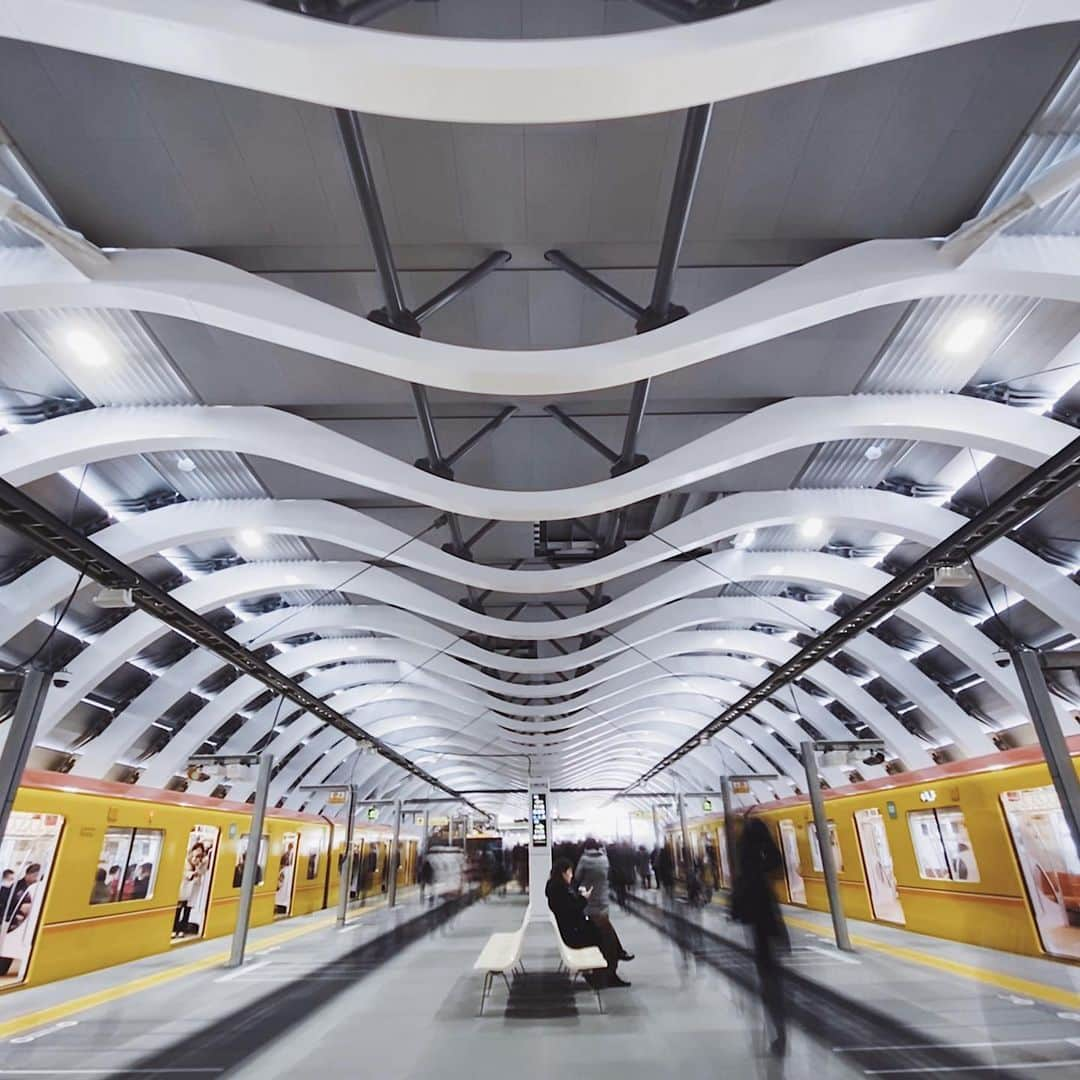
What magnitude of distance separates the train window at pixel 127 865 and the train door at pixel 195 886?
4.79ft

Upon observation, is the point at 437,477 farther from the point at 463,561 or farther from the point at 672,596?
the point at 672,596

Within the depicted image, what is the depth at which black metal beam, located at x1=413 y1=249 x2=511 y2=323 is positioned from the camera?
5.69 metres

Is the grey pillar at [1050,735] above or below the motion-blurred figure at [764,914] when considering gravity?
above

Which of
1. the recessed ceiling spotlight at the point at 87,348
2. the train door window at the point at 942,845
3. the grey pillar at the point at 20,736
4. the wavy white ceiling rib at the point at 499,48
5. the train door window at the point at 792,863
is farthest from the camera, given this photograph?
the train door window at the point at 792,863

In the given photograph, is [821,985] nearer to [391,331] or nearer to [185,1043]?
[185,1043]

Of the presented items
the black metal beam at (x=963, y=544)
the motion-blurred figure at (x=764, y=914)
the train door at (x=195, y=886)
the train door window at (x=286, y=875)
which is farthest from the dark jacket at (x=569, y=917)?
the train door window at (x=286, y=875)

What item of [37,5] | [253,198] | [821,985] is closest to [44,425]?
[253,198]

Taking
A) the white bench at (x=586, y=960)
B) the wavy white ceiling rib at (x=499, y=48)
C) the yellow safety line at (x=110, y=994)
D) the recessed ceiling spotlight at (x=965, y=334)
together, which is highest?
the recessed ceiling spotlight at (x=965, y=334)

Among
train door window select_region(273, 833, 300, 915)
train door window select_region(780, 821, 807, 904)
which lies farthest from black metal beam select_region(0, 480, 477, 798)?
train door window select_region(780, 821, 807, 904)

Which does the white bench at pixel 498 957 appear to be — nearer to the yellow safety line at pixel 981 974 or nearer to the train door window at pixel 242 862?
the yellow safety line at pixel 981 974

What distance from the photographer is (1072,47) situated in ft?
14.2

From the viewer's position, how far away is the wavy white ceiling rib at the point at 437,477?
724 centimetres

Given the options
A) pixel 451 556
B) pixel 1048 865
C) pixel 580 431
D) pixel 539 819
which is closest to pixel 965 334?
pixel 580 431

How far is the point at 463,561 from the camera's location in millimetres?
10125
